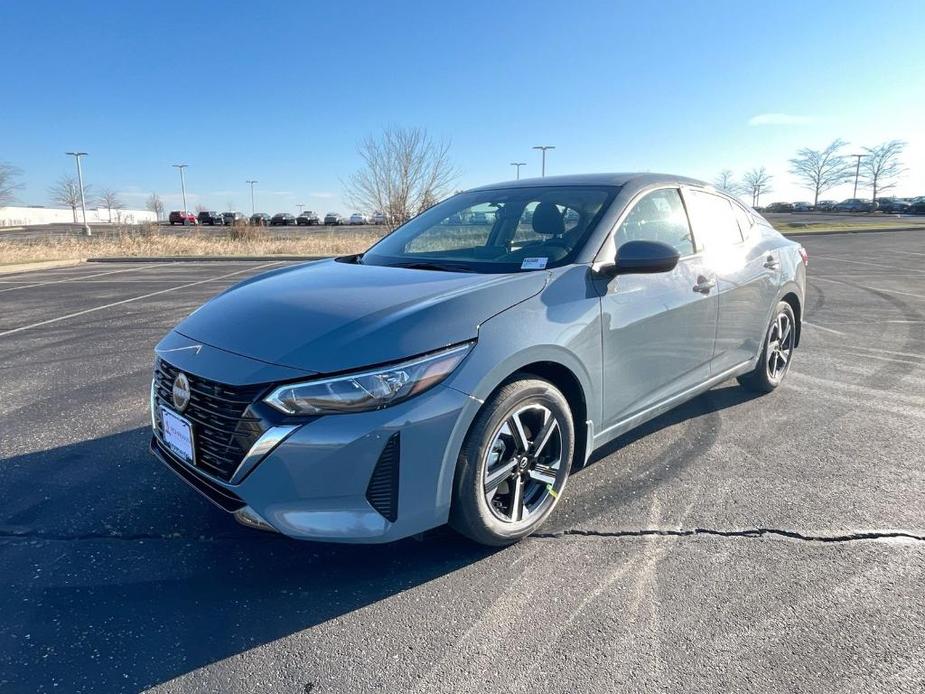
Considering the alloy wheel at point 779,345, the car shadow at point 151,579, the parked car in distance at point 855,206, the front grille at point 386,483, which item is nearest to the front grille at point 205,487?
the car shadow at point 151,579

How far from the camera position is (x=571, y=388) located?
2.93 metres

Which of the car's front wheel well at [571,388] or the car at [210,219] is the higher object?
the car at [210,219]

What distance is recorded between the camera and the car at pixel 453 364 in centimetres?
225

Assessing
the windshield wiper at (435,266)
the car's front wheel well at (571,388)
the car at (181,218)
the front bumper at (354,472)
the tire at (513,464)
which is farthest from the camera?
the car at (181,218)

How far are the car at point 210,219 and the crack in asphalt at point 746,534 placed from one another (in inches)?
2647

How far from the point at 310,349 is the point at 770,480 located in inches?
105

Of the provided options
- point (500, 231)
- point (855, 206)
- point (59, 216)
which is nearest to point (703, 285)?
point (500, 231)

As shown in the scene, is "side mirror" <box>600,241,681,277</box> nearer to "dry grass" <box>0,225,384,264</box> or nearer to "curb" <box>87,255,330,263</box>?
"curb" <box>87,255,330,263</box>

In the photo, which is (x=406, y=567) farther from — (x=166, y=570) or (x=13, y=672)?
(x=13, y=672)

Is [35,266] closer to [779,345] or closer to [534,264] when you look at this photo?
[534,264]

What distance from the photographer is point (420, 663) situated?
6.93 feet

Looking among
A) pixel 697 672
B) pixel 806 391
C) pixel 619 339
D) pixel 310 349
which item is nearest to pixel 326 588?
pixel 310 349

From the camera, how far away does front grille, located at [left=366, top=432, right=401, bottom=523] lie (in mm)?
2244

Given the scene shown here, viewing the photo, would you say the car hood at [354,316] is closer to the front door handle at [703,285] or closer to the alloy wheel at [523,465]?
the alloy wheel at [523,465]
